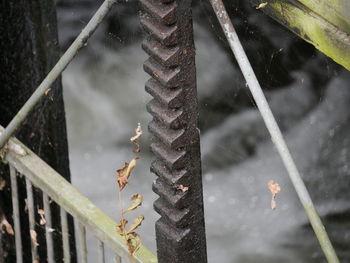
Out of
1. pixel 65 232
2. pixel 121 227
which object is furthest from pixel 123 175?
pixel 65 232

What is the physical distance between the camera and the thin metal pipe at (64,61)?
402cm

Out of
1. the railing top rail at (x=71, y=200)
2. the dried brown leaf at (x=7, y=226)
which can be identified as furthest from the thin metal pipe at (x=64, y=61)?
the dried brown leaf at (x=7, y=226)

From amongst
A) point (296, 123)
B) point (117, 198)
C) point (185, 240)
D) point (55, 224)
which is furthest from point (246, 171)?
point (185, 240)

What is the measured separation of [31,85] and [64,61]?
1939mm

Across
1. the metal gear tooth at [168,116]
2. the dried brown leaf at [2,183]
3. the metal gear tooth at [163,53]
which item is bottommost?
the dried brown leaf at [2,183]

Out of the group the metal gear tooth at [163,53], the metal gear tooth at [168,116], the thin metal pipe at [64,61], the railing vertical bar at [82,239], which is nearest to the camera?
the metal gear tooth at [163,53]

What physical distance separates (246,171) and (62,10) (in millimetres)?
2408

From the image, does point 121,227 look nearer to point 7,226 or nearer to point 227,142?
point 7,226

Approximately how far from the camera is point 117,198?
31.3ft

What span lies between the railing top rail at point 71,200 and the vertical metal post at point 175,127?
440mm

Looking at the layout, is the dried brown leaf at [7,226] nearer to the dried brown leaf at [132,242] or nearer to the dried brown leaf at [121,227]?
the dried brown leaf at [121,227]

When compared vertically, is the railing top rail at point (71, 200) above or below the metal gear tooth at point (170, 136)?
below

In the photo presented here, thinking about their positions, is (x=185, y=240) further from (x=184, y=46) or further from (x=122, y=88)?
(x=122, y=88)

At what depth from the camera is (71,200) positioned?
486 cm
